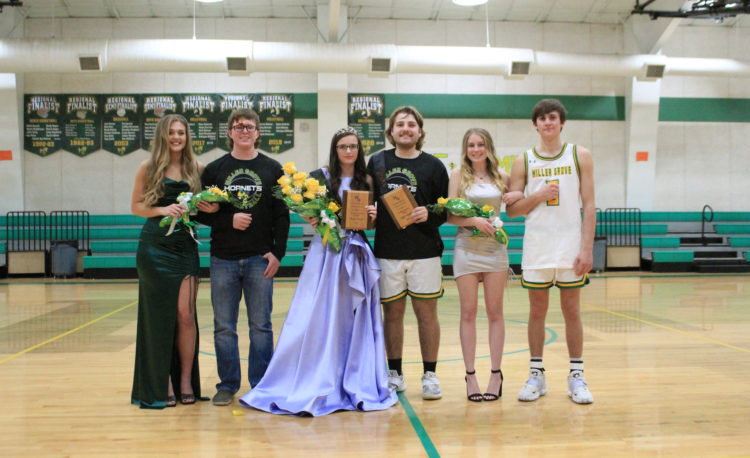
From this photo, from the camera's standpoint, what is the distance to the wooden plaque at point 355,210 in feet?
10.8

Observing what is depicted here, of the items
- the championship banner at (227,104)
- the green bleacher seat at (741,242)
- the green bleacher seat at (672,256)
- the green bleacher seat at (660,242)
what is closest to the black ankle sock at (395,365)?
the green bleacher seat at (672,256)

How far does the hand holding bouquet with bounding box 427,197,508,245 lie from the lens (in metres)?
3.30

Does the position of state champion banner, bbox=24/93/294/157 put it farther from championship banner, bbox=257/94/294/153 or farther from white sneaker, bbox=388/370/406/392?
white sneaker, bbox=388/370/406/392

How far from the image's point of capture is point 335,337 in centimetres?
332

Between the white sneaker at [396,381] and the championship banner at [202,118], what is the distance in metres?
9.85

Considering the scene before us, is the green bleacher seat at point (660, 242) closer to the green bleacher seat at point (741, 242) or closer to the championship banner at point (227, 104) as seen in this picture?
the green bleacher seat at point (741, 242)

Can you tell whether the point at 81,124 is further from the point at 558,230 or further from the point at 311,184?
the point at 558,230

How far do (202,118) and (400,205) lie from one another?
10059 mm

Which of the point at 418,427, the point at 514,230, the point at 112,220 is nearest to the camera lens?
the point at 418,427

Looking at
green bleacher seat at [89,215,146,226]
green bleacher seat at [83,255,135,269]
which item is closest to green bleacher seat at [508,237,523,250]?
green bleacher seat at [83,255,135,269]

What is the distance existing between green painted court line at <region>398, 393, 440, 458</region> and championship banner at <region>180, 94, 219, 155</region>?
9.97m

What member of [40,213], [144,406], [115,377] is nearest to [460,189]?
[144,406]

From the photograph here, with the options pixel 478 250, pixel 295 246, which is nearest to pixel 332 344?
pixel 478 250

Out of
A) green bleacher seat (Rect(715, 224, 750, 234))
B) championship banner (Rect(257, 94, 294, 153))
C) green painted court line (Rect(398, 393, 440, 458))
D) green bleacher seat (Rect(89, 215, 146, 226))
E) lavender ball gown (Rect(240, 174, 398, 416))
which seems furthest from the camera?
green bleacher seat (Rect(715, 224, 750, 234))
